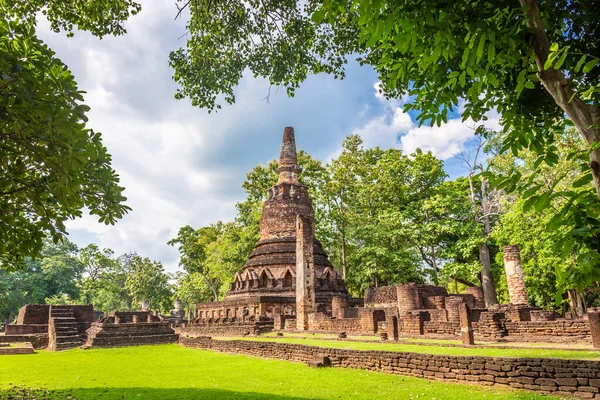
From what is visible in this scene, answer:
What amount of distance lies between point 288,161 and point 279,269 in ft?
28.5

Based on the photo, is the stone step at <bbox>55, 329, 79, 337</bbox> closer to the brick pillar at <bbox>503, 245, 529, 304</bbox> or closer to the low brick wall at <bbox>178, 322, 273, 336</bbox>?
the low brick wall at <bbox>178, 322, 273, 336</bbox>

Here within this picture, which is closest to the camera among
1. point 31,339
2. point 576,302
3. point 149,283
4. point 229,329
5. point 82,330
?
point 31,339

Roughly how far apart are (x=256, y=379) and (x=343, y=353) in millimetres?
2408

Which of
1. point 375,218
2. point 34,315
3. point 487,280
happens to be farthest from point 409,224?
point 34,315

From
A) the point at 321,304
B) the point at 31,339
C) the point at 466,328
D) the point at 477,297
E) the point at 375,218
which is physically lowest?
the point at 31,339

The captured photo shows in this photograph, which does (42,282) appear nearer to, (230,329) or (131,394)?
(230,329)

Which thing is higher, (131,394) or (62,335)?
(62,335)

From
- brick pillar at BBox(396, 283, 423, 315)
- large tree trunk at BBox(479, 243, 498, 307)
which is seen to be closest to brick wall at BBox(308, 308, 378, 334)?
brick pillar at BBox(396, 283, 423, 315)

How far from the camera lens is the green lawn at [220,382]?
22.4ft

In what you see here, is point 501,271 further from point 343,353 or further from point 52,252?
point 52,252

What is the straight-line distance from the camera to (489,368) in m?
7.16

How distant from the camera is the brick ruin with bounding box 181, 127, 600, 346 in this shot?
13.0 m

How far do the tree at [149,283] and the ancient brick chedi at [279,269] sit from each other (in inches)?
635

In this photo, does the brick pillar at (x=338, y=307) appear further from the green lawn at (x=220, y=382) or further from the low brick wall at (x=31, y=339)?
the low brick wall at (x=31, y=339)
